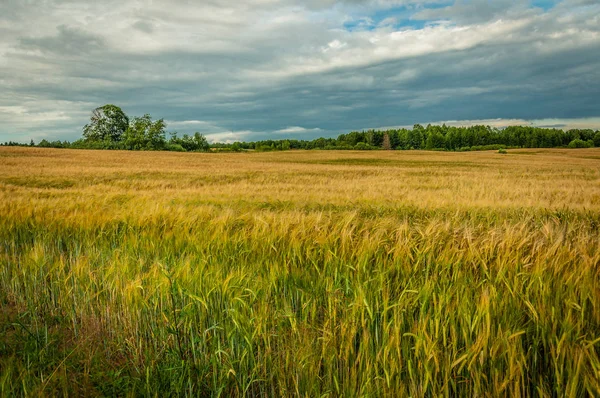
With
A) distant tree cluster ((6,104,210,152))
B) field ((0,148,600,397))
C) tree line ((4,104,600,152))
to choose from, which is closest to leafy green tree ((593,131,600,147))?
tree line ((4,104,600,152))

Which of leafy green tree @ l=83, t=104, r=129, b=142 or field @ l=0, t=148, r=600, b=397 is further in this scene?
leafy green tree @ l=83, t=104, r=129, b=142

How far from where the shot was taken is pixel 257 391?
223 cm

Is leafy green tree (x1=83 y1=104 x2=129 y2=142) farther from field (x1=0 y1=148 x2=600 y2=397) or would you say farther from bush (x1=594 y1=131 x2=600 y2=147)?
bush (x1=594 y1=131 x2=600 y2=147)

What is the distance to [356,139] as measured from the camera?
140250mm

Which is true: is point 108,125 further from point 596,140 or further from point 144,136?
point 596,140

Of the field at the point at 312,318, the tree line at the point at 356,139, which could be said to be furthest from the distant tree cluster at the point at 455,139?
the field at the point at 312,318

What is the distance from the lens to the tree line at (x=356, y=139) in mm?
78750

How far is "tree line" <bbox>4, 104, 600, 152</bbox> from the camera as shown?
78.8m

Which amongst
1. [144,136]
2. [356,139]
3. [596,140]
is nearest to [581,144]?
[596,140]

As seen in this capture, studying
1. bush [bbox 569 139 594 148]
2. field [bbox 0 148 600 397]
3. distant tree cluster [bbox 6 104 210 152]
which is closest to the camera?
field [bbox 0 148 600 397]

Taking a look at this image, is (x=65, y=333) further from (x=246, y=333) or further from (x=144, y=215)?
(x=144, y=215)

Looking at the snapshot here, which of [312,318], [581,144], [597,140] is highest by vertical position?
[597,140]

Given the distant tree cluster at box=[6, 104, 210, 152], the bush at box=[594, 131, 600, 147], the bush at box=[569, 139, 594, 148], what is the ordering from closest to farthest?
the distant tree cluster at box=[6, 104, 210, 152] → the bush at box=[569, 139, 594, 148] → the bush at box=[594, 131, 600, 147]

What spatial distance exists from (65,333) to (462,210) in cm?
723
